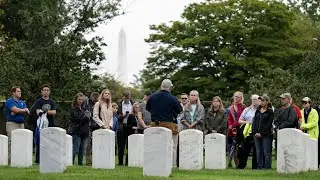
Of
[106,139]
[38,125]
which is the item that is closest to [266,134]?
[106,139]

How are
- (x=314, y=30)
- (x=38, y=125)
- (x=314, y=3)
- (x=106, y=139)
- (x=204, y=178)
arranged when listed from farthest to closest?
1. (x=314, y=3)
2. (x=314, y=30)
3. (x=38, y=125)
4. (x=106, y=139)
5. (x=204, y=178)

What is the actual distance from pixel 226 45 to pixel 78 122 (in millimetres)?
38530

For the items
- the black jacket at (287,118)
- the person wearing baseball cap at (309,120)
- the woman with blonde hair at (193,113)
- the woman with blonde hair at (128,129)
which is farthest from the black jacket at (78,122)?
the person wearing baseball cap at (309,120)

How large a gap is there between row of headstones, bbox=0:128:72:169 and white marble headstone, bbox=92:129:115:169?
29.4 inches

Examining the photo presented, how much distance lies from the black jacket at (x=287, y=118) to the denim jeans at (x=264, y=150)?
525 millimetres

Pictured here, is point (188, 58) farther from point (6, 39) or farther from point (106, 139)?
point (106, 139)

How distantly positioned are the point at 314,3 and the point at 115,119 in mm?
58023

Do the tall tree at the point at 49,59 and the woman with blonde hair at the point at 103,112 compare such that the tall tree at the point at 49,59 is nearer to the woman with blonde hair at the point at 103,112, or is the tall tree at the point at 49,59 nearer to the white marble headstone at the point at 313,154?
the woman with blonde hair at the point at 103,112

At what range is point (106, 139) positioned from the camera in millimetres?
19781

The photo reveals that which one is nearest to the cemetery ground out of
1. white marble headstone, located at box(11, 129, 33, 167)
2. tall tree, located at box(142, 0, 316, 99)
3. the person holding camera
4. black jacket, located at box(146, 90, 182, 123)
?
white marble headstone, located at box(11, 129, 33, 167)

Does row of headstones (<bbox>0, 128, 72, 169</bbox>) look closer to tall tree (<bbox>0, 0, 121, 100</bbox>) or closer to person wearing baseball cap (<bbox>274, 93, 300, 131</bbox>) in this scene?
person wearing baseball cap (<bbox>274, 93, 300, 131</bbox>)

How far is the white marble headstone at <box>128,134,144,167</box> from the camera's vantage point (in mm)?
21406

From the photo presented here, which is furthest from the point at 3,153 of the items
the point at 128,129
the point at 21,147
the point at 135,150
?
the point at 128,129

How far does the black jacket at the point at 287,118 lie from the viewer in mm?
20906
